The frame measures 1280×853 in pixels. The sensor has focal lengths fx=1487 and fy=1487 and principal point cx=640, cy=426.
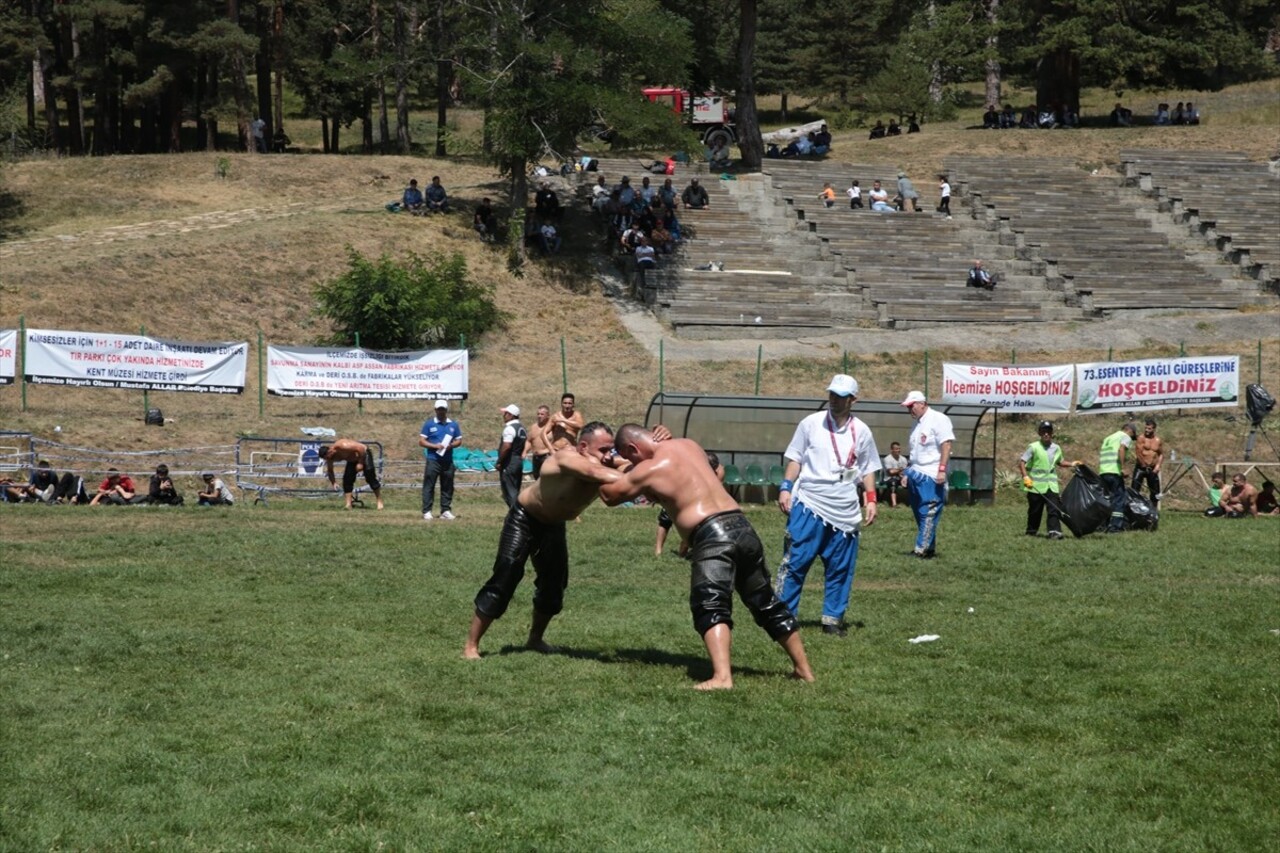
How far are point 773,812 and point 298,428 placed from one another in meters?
24.5

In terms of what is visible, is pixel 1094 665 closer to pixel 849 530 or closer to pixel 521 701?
pixel 849 530

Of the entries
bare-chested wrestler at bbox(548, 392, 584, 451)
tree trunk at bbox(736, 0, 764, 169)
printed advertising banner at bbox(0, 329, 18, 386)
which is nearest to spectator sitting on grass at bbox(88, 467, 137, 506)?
printed advertising banner at bbox(0, 329, 18, 386)

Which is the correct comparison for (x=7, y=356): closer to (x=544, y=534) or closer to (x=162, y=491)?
(x=162, y=491)

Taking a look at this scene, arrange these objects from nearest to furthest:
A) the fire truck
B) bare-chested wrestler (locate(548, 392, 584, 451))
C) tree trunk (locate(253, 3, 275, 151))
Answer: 1. bare-chested wrestler (locate(548, 392, 584, 451))
2. tree trunk (locate(253, 3, 275, 151))
3. the fire truck

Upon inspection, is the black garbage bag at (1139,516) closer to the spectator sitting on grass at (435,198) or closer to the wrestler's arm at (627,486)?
the wrestler's arm at (627,486)

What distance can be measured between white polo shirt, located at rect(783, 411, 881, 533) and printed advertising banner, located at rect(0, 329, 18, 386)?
2216 cm

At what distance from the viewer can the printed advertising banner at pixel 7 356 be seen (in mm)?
29141

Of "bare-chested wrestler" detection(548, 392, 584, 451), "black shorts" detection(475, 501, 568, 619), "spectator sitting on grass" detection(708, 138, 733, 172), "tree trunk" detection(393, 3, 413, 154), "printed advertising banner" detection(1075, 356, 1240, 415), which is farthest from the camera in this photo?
"spectator sitting on grass" detection(708, 138, 733, 172)

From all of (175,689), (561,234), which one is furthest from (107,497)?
(561,234)

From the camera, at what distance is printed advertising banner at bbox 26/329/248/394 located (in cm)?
2947

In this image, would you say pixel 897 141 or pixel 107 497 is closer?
pixel 107 497

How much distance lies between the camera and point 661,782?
7.32m

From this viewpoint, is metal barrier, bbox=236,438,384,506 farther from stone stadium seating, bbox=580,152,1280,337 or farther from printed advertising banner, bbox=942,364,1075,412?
stone stadium seating, bbox=580,152,1280,337

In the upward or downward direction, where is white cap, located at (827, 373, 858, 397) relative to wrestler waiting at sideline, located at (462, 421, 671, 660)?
upward
